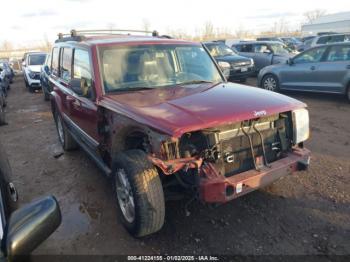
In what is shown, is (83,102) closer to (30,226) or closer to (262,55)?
(30,226)

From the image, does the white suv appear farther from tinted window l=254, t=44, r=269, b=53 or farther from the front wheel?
tinted window l=254, t=44, r=269, b=53

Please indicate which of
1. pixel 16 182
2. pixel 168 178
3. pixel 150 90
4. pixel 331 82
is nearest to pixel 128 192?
pixel 168 178

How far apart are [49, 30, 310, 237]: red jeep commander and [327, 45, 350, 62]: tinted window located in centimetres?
573

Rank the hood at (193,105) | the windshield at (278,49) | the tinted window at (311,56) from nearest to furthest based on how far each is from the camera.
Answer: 1. the hood at (193,105)
2. the tinted window at (311,56)
3. the windshield at (278,49)

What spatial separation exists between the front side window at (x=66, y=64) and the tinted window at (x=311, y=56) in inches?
282

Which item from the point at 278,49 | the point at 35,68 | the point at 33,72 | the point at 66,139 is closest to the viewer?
the point at 66,139

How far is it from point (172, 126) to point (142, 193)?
72 cm

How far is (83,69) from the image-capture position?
4.41 m

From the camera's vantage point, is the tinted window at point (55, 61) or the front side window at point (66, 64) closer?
the front side window at point (66, 64)

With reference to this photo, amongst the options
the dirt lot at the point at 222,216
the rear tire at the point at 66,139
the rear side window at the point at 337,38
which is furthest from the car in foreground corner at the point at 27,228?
the rear side window at the point at 337,38

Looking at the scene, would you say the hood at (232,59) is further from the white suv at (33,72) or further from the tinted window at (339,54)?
the white suv at (33,72)

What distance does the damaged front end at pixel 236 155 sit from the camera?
2957 millimetres

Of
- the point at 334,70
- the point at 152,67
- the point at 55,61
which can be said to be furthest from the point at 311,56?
the point at 55,61

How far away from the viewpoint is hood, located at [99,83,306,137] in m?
2.87
